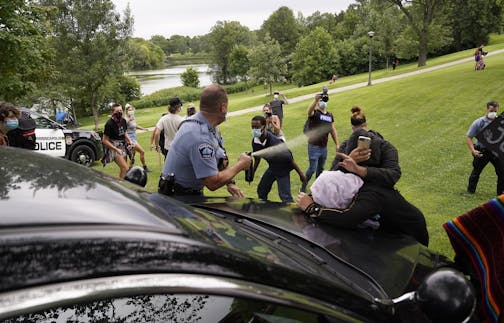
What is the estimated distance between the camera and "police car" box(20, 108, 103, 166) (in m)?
11.4

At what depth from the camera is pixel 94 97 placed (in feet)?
99.9

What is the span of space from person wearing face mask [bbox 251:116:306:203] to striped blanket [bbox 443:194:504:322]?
11.6ft

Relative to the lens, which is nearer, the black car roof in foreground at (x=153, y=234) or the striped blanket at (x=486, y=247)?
the black car roof in foreground at (x=153, y=234)

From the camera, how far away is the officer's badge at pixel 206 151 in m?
3.33

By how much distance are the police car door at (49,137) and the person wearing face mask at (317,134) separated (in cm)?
746

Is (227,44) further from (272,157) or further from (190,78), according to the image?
(272,157)

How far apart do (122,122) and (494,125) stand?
706 cm

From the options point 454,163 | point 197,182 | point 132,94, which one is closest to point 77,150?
point 197,182

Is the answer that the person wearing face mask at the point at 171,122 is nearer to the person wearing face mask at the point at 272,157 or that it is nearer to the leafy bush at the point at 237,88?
the person wearing face mask at the point at 272,157

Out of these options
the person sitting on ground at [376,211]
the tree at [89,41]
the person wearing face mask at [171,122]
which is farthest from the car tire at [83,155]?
the tree at [89,41]

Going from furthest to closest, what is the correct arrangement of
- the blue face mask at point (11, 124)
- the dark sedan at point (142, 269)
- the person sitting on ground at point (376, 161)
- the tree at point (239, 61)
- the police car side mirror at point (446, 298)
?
the tree at point (239, 61)
the blue face mask at point (11, 124)
the person sitting on ground at point (376, 161)
the police car side mirror at point (446, 298)
the dark sedan at point (142, 269)

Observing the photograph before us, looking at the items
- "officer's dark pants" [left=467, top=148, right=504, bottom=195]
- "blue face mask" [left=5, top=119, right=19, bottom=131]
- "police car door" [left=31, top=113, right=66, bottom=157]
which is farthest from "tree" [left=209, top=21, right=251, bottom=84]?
"blue face mask" [left=5, top=119, right=19, bottom=131]

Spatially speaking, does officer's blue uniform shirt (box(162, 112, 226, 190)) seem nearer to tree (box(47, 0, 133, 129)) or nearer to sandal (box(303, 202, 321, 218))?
sandal (box(303, 202, 321, 218))

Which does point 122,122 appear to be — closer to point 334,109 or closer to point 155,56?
point 334,109
